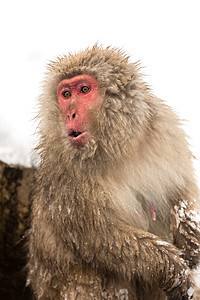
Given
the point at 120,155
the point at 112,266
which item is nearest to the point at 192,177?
the point at 120,155

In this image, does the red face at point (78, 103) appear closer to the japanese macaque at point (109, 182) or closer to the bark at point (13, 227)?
the japanese macaque at point (109, 182)

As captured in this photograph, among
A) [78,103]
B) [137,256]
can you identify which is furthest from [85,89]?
[137,256]

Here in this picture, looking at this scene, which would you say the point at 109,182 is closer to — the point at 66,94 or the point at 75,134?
the point at 75,134

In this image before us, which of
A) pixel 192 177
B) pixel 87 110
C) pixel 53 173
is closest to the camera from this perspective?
pixel 87 110

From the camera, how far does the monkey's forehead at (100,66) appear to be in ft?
9.00

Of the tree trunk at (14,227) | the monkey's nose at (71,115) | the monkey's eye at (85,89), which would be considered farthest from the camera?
the tree trunk at (14,227)

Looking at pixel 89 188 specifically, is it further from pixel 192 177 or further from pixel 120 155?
pixel 192 177

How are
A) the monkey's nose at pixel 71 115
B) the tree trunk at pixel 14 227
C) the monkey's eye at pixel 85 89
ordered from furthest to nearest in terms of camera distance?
the tree trunk at pixel 14 227 < the monkey's eye at pixel 85 89 < the monkey's nose at pixel 71 115

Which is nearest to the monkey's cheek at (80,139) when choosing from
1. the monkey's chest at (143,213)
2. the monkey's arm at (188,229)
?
the monkey's chest at (143,213)

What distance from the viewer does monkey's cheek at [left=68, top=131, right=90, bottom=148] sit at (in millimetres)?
2650

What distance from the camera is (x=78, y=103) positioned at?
2697 mm

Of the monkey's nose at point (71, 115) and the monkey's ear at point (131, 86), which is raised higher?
the monkey's ear at point (131, 86)

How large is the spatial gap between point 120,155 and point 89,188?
0.30 metres

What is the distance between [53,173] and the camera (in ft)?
9.56
